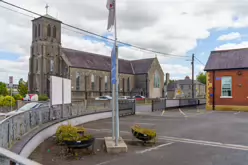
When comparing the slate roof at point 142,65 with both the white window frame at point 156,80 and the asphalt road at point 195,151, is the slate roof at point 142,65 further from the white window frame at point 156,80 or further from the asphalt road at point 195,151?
the asphalt road at point 195,151

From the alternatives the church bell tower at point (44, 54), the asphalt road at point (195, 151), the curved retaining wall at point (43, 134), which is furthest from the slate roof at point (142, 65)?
the asphalt road at point (195, 151)

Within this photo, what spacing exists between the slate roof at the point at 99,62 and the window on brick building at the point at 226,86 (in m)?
39.8

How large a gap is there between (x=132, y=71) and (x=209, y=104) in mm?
50592

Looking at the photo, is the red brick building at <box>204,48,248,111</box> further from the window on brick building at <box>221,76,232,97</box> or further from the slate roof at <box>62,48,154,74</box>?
the slate roof at <box>62,48,154,74</box>

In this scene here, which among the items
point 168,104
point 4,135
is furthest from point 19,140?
point 168,104

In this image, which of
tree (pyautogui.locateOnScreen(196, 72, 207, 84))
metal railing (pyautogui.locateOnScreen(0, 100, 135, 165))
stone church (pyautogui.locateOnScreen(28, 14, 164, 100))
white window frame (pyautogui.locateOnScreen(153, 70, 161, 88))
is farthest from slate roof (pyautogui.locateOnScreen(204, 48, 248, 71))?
tree (pyautogui.locateOnScreen(196, 72, 207, 84))

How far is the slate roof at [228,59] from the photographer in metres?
26.7

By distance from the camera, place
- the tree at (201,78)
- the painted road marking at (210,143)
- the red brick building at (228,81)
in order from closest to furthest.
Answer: the painted road marking at (210,143), the red brick building at (228,81), the tree at (201,78)

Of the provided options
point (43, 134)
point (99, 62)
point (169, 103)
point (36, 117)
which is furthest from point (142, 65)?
point (43, 134)

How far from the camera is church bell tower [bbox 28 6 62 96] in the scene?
59094 millimetres

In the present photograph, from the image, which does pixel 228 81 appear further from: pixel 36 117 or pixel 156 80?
pixel 156 80

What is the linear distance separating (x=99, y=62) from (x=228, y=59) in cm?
4457

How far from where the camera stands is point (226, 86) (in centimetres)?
2697

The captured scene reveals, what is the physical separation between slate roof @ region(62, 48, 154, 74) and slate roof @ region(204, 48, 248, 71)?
37.8 meters
